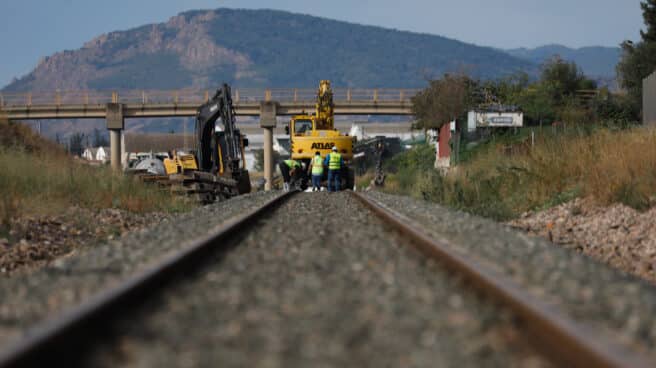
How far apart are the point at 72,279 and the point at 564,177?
12.1m

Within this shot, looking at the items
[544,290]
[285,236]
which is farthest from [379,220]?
[544,290]

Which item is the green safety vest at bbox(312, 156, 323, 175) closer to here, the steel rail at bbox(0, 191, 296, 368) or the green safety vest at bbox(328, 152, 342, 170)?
the green safety vest at bbox(328, 152, 342, 170)

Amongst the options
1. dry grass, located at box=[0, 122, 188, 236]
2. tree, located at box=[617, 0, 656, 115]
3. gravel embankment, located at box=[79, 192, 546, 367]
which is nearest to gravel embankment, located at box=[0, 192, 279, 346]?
gravel embankment, located at box=[79, 192, 546, 367]

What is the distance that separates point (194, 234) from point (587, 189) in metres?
7.46

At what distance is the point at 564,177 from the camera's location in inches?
668

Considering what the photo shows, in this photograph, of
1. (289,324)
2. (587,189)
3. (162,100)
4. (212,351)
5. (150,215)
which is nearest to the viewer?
(212,351)

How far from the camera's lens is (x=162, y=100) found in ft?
246

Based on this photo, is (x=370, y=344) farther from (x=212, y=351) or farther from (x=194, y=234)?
(x=194, y=234)

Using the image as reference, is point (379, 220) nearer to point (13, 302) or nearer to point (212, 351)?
point (13, 302)

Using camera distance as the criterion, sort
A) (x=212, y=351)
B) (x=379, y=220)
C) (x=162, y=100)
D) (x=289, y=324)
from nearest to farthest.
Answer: (x=212, y=351)
(x=289, y=324)
(x=379, y=220)
(x=162, y=100)

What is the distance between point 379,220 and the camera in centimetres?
1312

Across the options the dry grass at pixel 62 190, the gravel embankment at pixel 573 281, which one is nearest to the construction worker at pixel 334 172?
the dry grass at pixel 62 190

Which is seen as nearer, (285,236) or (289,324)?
(289,324)

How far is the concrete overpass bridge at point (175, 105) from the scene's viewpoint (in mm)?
72000
